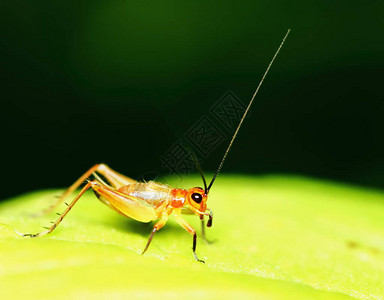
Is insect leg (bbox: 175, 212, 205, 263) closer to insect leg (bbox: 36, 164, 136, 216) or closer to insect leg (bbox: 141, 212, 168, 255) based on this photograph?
insect leg (bbox: 141, 212, 168, 255)

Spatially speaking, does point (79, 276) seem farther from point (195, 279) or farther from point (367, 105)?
point (367, 105)

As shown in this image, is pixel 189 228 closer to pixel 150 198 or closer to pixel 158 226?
pixel 158 226

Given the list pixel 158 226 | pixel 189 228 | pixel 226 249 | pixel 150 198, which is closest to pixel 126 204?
pixel 150 198

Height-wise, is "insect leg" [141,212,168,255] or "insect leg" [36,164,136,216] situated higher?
"insect leg" [36,164,136,216]

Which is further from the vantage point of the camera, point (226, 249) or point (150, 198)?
point (150, 198)

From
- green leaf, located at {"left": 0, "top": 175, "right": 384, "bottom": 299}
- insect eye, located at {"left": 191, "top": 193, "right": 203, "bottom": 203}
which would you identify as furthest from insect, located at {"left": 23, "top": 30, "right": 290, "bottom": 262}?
green leaf, located at {"left": 0, "top": 175, "right": 384, "bottom": 299}

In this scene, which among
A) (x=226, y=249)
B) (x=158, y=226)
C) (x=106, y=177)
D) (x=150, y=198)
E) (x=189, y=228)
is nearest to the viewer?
(x=226, y=249)

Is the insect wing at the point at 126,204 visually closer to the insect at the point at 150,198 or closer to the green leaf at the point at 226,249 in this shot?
the insect at the point at 150,198

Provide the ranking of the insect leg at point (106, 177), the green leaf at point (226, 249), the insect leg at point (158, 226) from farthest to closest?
the insect leg at point (106, 177)
the insect leg at point (158, 226)
the green leaf at point (226, 249)

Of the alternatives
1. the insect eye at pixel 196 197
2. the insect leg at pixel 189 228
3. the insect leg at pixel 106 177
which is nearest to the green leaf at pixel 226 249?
the insect leg at pixel 189 228
